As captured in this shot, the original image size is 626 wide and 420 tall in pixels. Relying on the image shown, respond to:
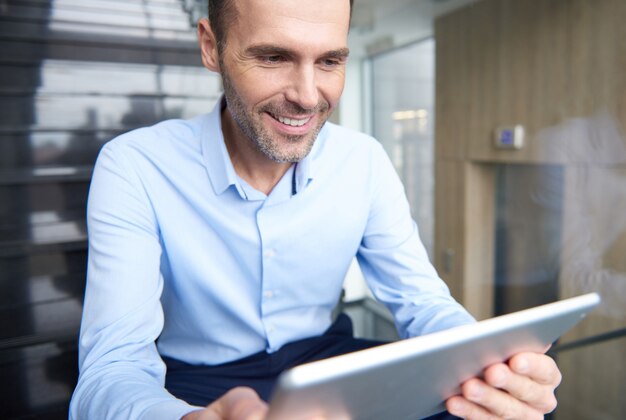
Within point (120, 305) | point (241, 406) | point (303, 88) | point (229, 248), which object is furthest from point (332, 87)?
point (241, 406)

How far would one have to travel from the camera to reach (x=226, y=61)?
1.04 meters

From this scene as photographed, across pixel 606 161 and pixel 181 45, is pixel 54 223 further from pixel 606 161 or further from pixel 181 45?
pixel 606 161

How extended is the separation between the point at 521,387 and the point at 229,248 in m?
0.67

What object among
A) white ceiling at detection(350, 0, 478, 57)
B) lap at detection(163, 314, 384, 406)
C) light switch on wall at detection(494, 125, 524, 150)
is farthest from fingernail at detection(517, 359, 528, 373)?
white ceiling at detection(350, 0, 478, 57)

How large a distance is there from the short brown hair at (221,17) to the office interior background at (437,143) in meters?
1.12

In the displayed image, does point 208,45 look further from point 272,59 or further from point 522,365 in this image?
point 522,365

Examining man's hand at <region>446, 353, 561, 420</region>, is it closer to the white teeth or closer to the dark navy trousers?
the dark navy trousers

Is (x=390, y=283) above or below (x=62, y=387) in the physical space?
above

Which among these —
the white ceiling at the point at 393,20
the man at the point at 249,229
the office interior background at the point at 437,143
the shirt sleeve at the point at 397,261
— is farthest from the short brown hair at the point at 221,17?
the white ceiling at the point at 393,20

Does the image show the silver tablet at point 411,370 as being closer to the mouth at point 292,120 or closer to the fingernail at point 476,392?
the fingernail at point 476,392

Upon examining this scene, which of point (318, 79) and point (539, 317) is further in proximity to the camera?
point (318, 79)

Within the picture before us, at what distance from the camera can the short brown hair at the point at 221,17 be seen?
987mm

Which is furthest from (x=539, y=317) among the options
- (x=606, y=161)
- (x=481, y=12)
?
(x=481, y=12)

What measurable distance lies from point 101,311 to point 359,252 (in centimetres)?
68
